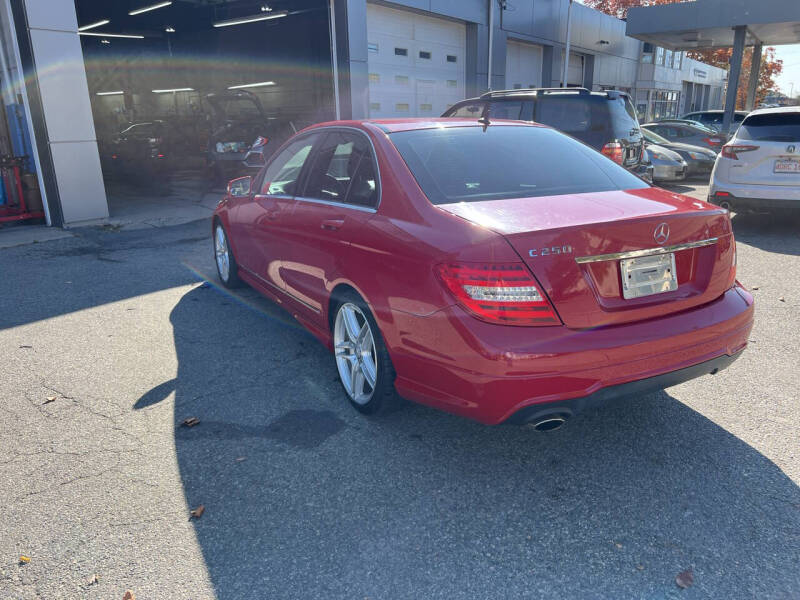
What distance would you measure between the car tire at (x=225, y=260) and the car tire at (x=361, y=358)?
2.40 metres

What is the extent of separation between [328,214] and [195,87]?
2321cm

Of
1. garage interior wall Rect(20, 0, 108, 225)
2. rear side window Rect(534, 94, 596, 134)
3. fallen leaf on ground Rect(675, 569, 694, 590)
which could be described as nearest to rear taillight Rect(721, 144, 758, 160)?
rear side window Rect(534, 94, 596, 134)

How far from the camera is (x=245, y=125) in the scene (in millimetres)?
14594

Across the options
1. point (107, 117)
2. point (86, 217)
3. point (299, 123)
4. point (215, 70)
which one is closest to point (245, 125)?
point (299, 123)

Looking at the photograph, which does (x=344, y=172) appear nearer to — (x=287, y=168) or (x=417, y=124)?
(x=417, y=124)

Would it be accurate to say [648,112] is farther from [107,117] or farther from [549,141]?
[549,141]

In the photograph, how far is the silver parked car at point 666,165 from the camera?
44.8 feet

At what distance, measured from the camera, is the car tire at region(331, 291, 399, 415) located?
128 inches

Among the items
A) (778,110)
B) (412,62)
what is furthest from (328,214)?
(412,62)

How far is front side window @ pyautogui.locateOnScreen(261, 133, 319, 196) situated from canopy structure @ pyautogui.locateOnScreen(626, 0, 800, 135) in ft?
70.2

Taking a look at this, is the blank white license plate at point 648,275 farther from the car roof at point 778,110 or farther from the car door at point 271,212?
the car roof at point 778,110

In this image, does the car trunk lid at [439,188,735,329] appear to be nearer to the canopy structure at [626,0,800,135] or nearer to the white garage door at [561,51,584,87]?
the canopy structure at [626,0,800,135]

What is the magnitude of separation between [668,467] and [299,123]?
14.9 m

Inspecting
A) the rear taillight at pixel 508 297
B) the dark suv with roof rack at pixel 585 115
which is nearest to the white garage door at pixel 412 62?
the dark suv with roof rack at pixel 585 115
